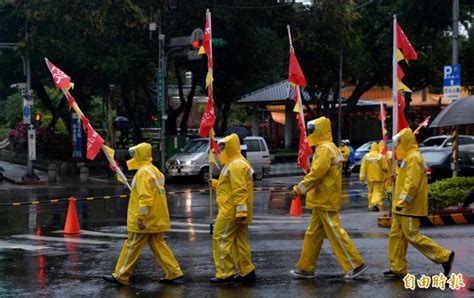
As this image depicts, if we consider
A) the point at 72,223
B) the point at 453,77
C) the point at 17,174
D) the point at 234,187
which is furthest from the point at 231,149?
the point at 17,174

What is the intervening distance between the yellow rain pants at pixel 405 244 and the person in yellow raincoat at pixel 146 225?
2.66 metres

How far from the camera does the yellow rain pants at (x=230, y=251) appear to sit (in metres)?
9.23

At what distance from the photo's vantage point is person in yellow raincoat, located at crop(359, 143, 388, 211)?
690 inches

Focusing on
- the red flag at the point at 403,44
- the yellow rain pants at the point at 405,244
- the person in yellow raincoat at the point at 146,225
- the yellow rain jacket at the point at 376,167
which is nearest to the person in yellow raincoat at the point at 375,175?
the yellow rain jacket at the point at 376,167

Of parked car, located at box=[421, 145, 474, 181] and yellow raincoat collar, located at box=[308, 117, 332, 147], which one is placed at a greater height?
yellow raincoat collar, located at box=[308, 117, 332, 147]

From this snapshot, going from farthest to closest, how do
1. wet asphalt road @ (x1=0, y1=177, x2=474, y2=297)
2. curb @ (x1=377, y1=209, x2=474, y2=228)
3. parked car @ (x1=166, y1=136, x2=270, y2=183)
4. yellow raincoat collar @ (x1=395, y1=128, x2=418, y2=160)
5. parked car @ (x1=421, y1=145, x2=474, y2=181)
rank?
parked car @ (x1=166, y1=136, x2=270, y2=183) → parked car @ (x1=421, y1=145, x2=474, y2=181) → curb @ (x1=377, y1=209, x2=474, y2=228) → yellow raincoat collar @ (x1=395, y1=128, x2=418, y2=160) → wet asphalt road @ (x1=0, y1=177, x2=474, y2=297)

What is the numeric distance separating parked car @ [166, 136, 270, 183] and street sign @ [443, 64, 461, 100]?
10.1m

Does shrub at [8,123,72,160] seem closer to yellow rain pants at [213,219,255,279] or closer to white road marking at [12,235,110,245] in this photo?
white road marking at [12,235,110,245]

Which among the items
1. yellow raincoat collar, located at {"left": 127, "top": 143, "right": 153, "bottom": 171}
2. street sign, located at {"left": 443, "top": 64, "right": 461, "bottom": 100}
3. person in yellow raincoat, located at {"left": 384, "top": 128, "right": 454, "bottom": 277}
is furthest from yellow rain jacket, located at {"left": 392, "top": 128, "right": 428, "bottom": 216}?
street sign, located at {"left": 443, "top": 64, "right": 461, "bottom": 100}

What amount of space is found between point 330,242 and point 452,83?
1184 cm

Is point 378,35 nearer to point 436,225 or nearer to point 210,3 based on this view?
point 210,3

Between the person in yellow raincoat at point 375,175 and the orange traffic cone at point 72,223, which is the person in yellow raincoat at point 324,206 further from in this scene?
the person in yellow raincoat at point 375,175

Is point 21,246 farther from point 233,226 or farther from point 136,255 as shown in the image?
point 233,226

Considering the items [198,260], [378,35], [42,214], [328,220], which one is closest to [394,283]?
[328,220]
